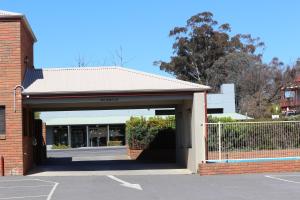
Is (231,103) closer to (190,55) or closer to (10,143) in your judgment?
(190,55)

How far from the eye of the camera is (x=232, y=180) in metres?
19.9

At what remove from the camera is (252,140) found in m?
23.7

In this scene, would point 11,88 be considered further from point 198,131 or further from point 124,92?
point 198,131

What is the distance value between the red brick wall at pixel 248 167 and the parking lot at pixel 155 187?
2.00 ft

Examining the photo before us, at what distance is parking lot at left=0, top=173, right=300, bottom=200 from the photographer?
51.1ft

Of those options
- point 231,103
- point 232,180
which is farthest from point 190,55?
point 232,180

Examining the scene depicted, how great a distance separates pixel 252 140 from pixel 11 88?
995 centimetres

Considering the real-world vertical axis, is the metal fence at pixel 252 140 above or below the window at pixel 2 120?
below

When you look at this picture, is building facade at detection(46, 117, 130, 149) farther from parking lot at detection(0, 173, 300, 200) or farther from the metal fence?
parking lot at detection(0, 173, 300, 200)

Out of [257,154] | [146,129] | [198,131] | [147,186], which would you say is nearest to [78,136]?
[146,129]

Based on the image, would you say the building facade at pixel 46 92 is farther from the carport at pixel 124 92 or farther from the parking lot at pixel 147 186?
the parking lot at pixel 147 186

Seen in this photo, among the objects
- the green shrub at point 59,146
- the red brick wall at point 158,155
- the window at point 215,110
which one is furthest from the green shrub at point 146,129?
the green shrub at point 59,146

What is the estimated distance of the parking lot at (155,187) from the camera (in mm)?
15586

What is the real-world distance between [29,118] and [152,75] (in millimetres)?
6385
